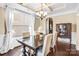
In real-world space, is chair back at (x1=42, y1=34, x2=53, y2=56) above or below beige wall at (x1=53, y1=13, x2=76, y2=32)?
below

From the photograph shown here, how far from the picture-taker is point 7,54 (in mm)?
1710

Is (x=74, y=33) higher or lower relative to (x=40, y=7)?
lower

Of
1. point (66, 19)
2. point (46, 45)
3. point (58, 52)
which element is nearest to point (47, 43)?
point (46, 45)

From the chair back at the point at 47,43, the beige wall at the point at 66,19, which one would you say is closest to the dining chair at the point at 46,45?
the chair back at the point at 47,43

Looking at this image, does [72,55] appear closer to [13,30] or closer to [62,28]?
[62,28]

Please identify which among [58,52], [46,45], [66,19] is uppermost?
[66,19]

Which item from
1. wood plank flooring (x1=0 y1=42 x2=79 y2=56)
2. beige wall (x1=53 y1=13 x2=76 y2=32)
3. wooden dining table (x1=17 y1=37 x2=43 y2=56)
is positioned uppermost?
beige wall (x1=53 y1=13 x2=76 y2=32)

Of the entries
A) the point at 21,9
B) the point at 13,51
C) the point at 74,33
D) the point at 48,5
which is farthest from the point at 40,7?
the point at 13,51

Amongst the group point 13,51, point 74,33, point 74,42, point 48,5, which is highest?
point 48,5

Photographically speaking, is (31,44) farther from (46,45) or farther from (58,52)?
(58,52)

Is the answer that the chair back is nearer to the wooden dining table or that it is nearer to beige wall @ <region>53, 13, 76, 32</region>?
the wooden dining table

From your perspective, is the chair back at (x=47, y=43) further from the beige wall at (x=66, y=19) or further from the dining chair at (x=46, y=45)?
the beige wall at (x=66, y=19)

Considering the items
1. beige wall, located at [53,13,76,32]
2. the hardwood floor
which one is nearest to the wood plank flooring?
the hardwood floor

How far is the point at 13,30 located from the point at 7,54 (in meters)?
0.36
